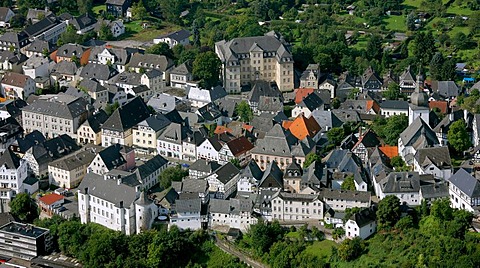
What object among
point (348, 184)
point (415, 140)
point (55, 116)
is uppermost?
point (415, 140)

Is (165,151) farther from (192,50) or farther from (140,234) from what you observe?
(192,50)

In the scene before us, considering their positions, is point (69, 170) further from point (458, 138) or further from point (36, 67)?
point (458, 138)

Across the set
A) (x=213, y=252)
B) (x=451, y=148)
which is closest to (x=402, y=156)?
(x=451, y=148)

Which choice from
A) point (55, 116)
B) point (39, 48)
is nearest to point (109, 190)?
point (55, 116)

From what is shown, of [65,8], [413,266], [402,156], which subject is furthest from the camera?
[65,8]

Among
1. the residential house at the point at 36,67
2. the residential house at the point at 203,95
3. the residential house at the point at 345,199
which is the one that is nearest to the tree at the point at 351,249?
the residential house at the point at 345,199

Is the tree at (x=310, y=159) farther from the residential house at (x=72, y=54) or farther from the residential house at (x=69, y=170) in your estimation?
the residential house at (x=72, y=54)

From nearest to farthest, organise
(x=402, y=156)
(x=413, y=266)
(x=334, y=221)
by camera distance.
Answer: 1. (x=413, y=266)
2. (x=334, y=221)
3. (x=402, y=156)
